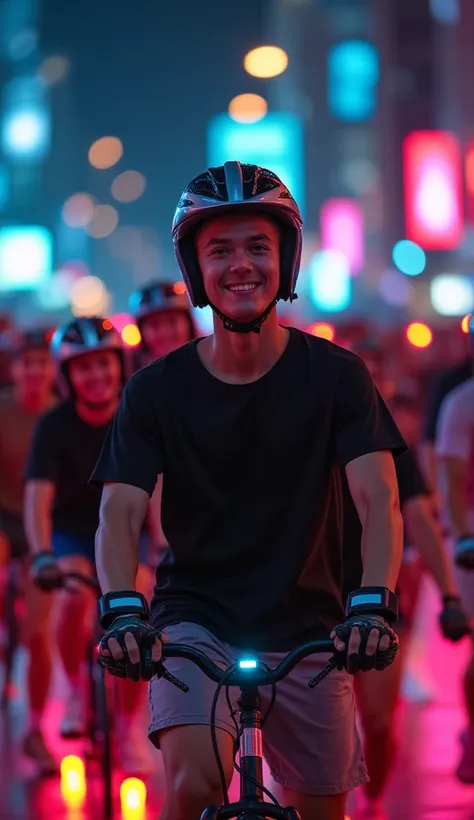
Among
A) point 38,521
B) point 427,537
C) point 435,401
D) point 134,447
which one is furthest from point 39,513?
point 134,447

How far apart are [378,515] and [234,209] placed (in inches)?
40.7

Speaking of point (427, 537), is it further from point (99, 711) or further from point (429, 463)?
point (429, 463)

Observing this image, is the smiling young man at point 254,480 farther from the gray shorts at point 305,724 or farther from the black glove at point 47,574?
the black glove at point 47,574

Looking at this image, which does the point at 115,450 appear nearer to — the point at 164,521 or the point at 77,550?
the point at 164,521

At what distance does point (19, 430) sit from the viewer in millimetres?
12195

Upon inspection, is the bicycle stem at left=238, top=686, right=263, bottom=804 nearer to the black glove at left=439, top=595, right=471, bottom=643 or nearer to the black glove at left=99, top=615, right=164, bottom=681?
the black glove at left=99, top=615, right=164, bottom=681

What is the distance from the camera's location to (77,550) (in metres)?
10.2

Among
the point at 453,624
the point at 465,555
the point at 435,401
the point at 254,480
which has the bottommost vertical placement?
the point at 453,624

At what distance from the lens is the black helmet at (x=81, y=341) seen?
10.1m

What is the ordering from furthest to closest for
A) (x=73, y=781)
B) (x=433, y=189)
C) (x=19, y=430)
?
(x=433, y=189)
(x=19, y=430)
(x=73, y=781)

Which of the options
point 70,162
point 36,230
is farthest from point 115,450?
point 70,162

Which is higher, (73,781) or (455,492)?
(455,492)

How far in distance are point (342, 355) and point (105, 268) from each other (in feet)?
485

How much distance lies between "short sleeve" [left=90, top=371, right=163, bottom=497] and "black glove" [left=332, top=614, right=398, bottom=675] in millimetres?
955
